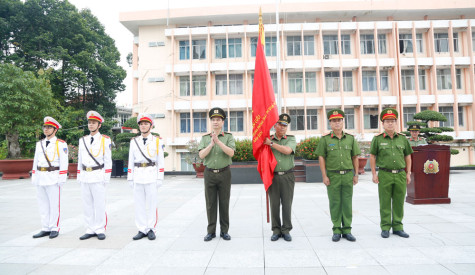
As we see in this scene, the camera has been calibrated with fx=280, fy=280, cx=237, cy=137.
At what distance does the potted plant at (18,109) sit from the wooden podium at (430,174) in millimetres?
17083

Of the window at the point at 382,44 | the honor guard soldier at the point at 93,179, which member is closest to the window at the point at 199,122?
the window at the point at 382,44

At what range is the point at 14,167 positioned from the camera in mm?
14695

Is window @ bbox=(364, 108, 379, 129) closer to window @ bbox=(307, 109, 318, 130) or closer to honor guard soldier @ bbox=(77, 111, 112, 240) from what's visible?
window @ bbox=(307, 109, 318, 130)

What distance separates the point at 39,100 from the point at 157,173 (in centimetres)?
1439

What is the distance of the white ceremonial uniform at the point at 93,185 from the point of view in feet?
15.2

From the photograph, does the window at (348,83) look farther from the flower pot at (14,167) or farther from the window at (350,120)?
the flower pot at (14,167)

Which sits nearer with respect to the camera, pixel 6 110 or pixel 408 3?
pixel 6 110

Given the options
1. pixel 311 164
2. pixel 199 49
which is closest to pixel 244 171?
pixel 311 164

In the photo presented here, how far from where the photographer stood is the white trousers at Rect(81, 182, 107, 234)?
4625 mm

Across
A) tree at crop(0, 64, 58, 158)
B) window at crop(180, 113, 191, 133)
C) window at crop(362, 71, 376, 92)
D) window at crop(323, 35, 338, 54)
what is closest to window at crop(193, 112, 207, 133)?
window at crop(180, 113, 191, 133)

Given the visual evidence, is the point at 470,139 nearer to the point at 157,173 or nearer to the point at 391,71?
the point at 391,71

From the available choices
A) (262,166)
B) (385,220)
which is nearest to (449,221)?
(385,220)

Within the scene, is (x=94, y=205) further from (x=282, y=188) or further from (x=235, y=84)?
(x=235, y=84)

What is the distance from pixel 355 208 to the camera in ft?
21.3
